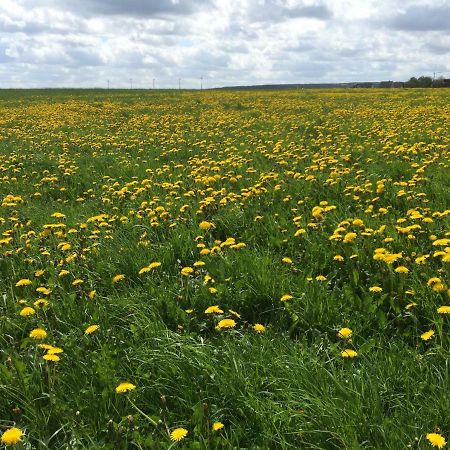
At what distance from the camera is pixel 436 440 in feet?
6.51

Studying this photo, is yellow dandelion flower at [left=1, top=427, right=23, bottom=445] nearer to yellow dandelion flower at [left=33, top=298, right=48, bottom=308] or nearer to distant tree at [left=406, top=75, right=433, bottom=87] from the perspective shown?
yellow dandelion flower at [left=33, top=298, right=48, bottom=308]

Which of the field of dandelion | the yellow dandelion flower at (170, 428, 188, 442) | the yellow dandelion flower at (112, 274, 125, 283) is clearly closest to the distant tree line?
the field of dandelion

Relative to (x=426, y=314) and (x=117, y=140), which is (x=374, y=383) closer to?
(x=426, y=314)

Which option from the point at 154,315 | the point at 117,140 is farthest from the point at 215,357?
the point at 117,140

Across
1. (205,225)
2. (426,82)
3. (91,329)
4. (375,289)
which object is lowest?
(91,329)

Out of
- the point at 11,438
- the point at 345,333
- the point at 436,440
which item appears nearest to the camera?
the point at 436,440

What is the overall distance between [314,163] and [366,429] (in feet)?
19.6

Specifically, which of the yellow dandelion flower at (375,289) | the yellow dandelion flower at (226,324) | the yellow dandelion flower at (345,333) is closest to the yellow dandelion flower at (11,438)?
the yellow dandelion flower at (226,324)

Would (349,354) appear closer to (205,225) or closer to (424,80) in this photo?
(205,225)

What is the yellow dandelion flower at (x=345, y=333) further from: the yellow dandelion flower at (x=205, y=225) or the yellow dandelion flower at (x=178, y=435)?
the yellow dandelion flower at (x=205, y=225)

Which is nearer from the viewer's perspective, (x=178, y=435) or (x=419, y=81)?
(x=178, y=435)

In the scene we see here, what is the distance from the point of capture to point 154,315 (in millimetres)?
3416

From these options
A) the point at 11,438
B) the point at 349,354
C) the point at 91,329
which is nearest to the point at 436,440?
the point at 349,354

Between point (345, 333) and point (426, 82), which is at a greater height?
point (426, 82)
